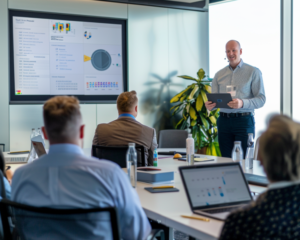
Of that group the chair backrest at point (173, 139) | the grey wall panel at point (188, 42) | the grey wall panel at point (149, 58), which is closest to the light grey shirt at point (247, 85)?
the chair backrest at point (173, 139)

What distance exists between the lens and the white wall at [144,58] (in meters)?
5.40

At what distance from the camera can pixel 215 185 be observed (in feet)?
5.41

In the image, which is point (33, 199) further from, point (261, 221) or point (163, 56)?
point (163, 56)

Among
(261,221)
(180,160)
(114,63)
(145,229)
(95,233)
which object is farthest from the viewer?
(114,63)

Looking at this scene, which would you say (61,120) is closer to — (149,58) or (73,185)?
(73,185)

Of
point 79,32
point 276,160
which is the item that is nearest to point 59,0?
point 79,32

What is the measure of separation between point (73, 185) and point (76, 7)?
4.91 metres

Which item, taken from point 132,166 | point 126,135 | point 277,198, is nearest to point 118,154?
point 126,135

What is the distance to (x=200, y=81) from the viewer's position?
6.17 metres

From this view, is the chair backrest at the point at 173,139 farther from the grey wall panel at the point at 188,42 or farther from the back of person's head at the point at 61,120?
the back of person's head at the point at 61,120

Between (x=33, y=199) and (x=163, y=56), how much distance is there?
17.4 ft

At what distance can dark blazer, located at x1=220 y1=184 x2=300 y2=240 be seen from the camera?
110 cm

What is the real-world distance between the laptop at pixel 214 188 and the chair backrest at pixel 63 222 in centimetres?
43

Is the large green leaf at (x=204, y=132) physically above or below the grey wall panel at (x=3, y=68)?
below
